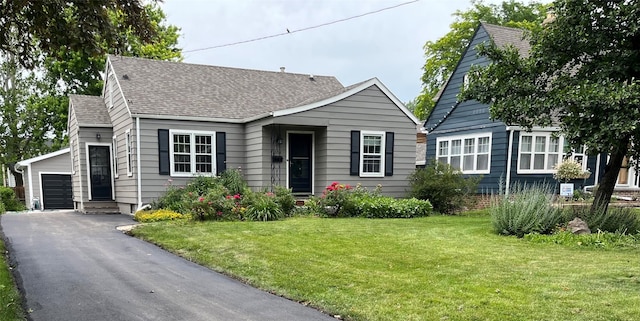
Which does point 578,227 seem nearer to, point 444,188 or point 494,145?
point 444,188

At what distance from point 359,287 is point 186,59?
26.3 meters

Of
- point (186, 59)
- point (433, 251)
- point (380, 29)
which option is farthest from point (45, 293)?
point (186, 59)

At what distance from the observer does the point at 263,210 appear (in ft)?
31.9

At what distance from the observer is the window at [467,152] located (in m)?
14.8

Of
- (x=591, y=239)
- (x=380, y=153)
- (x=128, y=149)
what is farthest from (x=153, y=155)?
(x=591, y=239)

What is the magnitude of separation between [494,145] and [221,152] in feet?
31.2

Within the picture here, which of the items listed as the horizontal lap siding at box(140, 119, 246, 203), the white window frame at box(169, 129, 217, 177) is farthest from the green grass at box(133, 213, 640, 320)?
the white window frame at box(169, 129, 217, 177)

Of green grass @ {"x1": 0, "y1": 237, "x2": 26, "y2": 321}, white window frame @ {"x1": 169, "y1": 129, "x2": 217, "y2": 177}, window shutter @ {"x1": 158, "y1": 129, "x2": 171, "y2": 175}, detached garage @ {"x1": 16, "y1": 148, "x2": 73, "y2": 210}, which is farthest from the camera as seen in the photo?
detached garage @ {"x1": 16, "y1": 148, "x2": 73, "y2": 210}

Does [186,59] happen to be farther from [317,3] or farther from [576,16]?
[576,16]

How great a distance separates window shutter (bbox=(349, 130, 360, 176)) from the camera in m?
Result: 12.6

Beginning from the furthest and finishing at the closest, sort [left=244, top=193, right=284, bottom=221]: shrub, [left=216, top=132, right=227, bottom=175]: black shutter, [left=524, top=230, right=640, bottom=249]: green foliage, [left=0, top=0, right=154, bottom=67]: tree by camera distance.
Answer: [left=216, top=132, right=227, bottom=175]: black shutter < [left=244, top=193, right=284, bottom=221]: shrub < [left=524, top=230, right=640, bottom=249]: green foliage < [left=0, top=0, right=154, bottom=67]: tree

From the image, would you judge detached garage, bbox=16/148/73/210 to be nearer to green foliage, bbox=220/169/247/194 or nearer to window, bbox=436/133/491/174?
green foliage, bbox=220/169/247/194

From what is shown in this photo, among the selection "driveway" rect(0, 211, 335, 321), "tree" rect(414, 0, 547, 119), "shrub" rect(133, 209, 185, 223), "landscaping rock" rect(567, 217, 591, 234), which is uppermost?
"tree" rect(414, 0, 547, 119)

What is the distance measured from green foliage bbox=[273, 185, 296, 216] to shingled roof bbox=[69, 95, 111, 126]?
7836 mm
